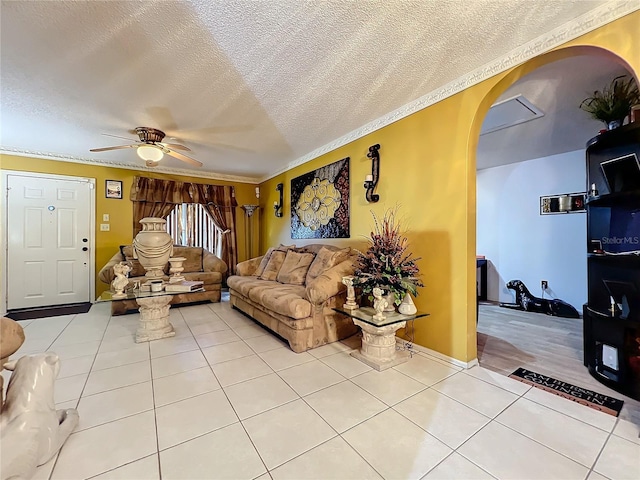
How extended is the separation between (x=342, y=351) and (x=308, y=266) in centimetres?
130

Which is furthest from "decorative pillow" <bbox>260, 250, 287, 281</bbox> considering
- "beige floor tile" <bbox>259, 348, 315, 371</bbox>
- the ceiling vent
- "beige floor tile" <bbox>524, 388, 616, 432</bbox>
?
the ceiling vent

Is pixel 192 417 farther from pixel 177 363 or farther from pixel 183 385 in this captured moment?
pixel 177 363

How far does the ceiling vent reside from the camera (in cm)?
270

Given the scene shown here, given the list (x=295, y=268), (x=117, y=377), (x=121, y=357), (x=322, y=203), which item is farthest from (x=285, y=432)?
(x=322, y=203)

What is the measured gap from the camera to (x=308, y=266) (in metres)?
3.66

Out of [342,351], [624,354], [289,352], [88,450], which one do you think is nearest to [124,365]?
[88,450]

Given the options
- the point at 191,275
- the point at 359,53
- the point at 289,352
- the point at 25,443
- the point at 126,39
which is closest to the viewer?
the point at 25,443

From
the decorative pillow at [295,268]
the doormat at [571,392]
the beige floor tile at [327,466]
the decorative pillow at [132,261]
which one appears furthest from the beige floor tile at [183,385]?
the decorative pillow at [132,261]

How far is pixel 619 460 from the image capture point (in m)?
1.32

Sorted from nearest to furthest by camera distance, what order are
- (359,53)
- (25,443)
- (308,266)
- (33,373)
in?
1. (25,443)
2. (33,373)
3. (359,53)
4. (308,266)

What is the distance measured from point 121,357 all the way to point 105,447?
130cm

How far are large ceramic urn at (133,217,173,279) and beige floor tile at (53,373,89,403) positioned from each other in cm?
120

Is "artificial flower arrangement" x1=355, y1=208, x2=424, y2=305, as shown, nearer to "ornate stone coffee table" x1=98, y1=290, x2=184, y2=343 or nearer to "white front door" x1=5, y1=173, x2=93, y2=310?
"ornate stone coffee table" x1=98, y1=290, x2=184, y2=343

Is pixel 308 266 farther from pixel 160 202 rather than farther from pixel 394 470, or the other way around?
pixel 160 202
